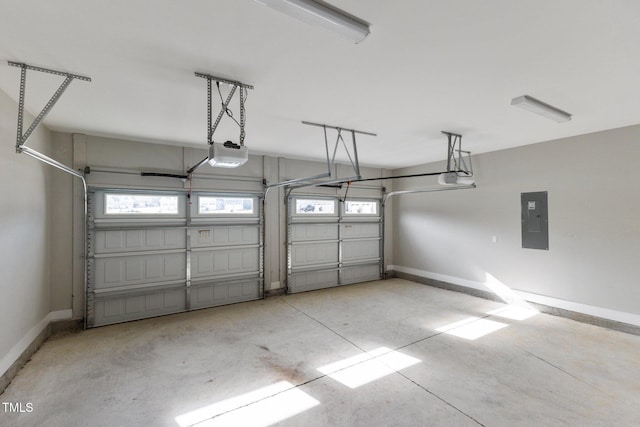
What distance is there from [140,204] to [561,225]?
6407 millimetres

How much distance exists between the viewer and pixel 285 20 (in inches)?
63.9

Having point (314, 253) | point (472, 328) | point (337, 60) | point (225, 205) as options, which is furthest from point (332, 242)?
point (337, 60)

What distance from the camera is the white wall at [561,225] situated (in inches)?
147

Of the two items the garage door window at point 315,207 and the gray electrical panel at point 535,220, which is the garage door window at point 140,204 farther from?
the gray electrical panel at point 535,220

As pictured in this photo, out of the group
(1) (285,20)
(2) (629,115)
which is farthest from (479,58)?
(2) (629,115)

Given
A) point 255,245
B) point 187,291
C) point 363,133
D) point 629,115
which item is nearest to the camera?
point 629,115

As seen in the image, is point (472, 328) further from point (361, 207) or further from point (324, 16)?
point (324, 16)

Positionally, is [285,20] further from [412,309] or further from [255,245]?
[412,309]

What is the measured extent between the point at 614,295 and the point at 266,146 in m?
5.38

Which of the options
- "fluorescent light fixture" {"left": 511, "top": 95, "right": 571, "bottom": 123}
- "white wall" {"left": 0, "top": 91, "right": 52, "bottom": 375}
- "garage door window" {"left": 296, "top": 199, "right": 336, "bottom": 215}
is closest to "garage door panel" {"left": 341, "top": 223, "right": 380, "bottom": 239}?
"garage door window" {"left": 296, "top": 199, "right": 336, "bottom": 215}

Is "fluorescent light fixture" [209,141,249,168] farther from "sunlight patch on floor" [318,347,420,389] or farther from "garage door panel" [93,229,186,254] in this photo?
"garage door panel" [93,229,186,254]

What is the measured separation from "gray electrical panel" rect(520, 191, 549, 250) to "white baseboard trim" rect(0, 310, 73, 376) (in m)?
6.67

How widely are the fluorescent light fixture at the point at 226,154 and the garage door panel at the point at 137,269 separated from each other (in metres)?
2.61

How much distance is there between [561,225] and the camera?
14.0ft
